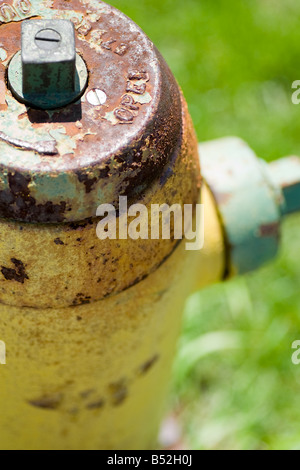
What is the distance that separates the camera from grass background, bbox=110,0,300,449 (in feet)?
5.52

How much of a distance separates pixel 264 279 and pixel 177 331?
3.05 feet

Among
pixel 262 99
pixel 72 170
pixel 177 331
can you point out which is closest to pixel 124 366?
pixel 177 331

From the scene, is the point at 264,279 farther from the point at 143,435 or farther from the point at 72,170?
the point at 72,170

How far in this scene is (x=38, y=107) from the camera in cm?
66

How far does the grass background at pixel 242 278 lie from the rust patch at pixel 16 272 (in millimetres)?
1070

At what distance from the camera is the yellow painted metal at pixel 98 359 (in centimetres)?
78

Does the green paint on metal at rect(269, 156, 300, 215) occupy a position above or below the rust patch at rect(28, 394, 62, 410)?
above

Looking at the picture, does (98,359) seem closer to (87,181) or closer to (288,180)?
(87,181)

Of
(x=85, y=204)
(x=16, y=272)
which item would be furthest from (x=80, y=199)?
(x=16, y=272)

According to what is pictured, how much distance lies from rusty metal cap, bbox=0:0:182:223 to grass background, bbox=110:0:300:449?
112cm

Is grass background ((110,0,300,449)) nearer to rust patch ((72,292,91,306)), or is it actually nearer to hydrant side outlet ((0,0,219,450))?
hydrant side outlet ((0,0,219,450))

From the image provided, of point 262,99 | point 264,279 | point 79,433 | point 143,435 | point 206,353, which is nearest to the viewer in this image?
point 79,433

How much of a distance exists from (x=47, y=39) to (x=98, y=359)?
0.44 m

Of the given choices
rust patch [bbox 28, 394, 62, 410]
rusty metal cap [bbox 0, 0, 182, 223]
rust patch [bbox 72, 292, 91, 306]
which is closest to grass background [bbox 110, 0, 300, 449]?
rust patch [bbox 28, 394, 62, 410]
